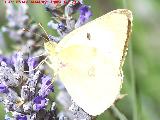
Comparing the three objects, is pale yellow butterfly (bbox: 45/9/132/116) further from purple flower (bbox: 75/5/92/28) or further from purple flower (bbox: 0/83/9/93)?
purple flower (bbox: 0/83/9/93)

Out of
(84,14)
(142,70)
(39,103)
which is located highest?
(84,14)

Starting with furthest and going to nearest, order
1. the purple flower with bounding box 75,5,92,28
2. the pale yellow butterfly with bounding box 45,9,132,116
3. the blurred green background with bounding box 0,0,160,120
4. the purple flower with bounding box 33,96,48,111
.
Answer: the blurred green background with bounding box 0,0,160,120
the purple flower with bounding box 75,5,92,28
the pale yellow butterfly with bounding box 45,9,132,116
the purple flower with bounding box 33,96,48,111

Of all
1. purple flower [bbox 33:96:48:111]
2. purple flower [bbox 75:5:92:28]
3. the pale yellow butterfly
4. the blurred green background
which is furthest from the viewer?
the blurred green background

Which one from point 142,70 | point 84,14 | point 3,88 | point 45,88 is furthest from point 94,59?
point 142,70

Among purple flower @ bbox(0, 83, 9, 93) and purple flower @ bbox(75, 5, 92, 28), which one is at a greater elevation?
purple flower @ bbox(75, 5, 92, 28)

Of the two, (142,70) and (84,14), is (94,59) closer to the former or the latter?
(84,14)

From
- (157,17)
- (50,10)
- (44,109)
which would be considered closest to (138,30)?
(157,17)

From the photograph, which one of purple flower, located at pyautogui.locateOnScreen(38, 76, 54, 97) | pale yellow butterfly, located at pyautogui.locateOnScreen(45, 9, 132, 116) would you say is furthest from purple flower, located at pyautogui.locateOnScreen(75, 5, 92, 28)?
purple flower, located at pyautogui.locateOnScreen(38, 76, 54, 97)

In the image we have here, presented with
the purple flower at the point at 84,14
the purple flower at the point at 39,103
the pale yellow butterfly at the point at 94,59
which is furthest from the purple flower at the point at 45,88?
the purple flower at the point at 84,14
